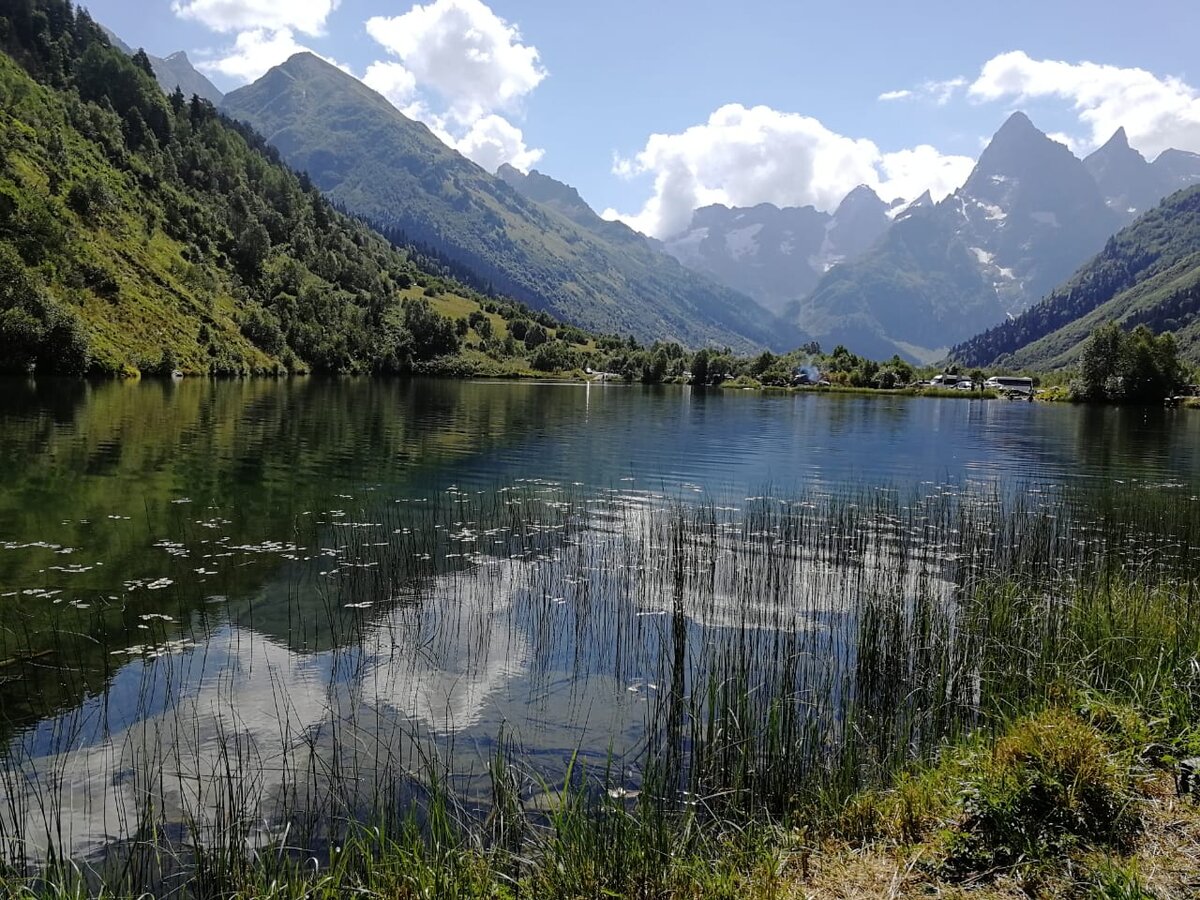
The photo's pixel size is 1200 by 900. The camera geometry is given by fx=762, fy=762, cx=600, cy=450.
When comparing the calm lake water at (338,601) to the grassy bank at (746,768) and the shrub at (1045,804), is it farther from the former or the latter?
the shrub at (1045,804)

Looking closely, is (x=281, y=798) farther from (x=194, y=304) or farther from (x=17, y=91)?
(x=17, y=91)

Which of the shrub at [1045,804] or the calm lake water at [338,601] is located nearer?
the shrub at [1045,804]

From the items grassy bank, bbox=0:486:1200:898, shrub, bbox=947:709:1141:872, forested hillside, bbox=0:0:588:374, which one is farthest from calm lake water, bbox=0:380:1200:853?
forested hillside, bbox=0:0:588:374

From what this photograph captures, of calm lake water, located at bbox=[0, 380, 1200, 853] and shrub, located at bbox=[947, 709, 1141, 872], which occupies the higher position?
shrub, located at bbox=[947, 709, 1141, 872]

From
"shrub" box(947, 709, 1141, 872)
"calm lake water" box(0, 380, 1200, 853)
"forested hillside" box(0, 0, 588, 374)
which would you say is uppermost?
"forested hillside" box(0, 0, 588, 374)

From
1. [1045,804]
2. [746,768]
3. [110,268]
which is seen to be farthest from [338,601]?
[110,268]

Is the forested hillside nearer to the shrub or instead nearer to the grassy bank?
the grassy bank

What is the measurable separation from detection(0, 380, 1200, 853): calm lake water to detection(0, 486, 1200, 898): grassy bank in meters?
0.22

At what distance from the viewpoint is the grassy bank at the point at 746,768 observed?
25.9 feet

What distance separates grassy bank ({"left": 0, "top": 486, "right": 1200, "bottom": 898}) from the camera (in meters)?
7.90

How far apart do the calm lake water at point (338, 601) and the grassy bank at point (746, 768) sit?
0.71 ft

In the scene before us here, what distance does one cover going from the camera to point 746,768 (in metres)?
11.2

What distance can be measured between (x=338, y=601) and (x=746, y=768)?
12713 millimetres

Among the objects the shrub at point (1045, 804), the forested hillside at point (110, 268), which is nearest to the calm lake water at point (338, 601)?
the shrub at point (1045, 804)
